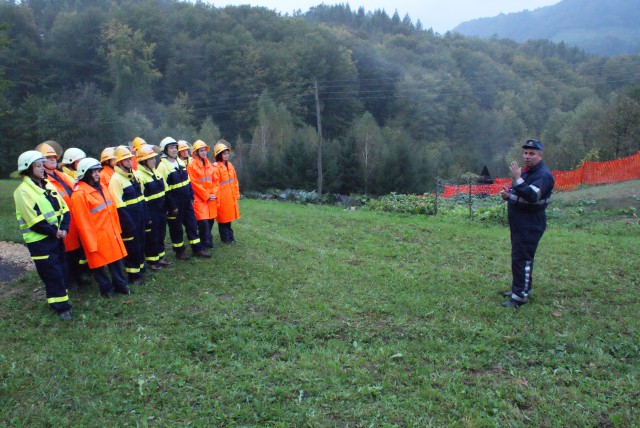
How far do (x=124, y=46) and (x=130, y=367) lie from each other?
5703 centimetres

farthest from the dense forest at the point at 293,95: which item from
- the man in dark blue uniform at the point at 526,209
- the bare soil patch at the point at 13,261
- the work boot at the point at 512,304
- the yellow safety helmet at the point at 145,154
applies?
the work boot at the point at 512,304

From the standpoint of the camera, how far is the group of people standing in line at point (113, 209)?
18.1 ft

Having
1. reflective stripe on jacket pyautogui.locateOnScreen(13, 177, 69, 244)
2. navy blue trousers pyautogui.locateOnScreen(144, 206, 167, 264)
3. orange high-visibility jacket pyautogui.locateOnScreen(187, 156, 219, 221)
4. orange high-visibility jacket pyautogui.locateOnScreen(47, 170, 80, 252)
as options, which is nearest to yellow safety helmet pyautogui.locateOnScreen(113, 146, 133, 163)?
orange high-visibility jacket pyautogui.locateOnScreen(47, 170, 80, 252)

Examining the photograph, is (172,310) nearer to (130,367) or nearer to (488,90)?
(130,367)

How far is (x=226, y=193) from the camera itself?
8.88m

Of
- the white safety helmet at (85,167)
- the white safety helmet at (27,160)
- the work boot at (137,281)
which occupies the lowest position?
the work boot at (137,281)

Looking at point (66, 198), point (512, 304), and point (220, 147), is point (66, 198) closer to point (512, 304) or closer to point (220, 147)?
point (220, 147)

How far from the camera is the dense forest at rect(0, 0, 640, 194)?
34375 millimetres

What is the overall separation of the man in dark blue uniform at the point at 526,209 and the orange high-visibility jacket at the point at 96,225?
17.1 ft

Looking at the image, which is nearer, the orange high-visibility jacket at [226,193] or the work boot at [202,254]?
the work boot at [202,254]

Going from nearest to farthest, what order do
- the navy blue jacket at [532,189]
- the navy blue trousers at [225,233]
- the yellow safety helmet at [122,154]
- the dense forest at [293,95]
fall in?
the navy blue jacket at [532,189] → the yellow safety helmet at [122,154] → the navy blue trousers at [225,233] → the dense forest at [293,95]

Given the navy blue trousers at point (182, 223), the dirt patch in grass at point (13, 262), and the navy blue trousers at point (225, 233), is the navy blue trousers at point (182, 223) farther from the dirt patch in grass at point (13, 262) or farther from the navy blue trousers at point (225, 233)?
the dirt patch in grass at point (13, 262)

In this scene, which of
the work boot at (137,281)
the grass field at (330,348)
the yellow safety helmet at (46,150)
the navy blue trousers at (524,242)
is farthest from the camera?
the work boot at (137,281)

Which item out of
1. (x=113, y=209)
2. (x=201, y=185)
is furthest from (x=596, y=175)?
(x=113, y=209)
